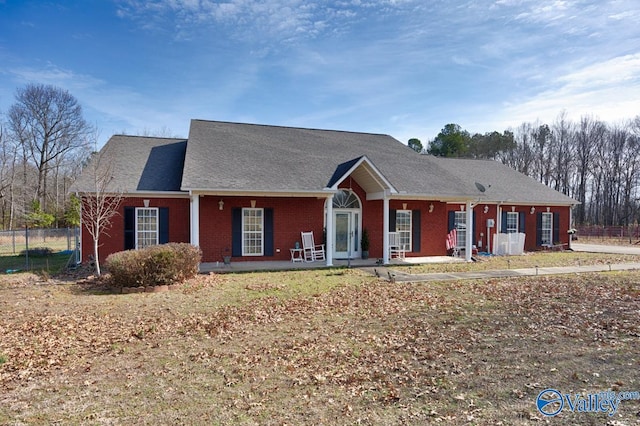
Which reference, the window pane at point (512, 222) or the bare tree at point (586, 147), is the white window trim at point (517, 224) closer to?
the window pane at point (512, 222)

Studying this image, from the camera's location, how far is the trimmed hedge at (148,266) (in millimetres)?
10102

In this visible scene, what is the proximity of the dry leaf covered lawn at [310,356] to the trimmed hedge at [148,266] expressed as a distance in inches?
27.5

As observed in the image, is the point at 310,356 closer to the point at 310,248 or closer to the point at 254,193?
the point at 254,193

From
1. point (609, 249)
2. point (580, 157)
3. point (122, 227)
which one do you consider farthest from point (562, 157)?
point (122, 227)

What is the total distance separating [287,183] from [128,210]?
6.16 metres

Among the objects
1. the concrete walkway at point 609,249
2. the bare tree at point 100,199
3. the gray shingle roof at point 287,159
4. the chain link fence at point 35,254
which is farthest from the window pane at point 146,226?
the concrete walkway at point 609,249

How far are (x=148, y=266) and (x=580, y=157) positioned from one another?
177 ft

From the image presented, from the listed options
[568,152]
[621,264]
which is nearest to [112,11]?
[621,264]

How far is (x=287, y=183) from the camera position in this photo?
14.9 m

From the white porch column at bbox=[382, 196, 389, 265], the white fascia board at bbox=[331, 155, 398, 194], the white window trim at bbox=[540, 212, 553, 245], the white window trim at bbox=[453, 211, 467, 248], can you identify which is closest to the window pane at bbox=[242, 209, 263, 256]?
the white fascia board at bbox=[331, 155, 398, 194]

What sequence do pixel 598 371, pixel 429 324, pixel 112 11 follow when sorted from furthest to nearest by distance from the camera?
pixel 112 11 < pixel 429 324 < pixel 598 371

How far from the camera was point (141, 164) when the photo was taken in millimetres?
16406

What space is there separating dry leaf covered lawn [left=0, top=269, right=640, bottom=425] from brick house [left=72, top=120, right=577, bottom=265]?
17.4 ft

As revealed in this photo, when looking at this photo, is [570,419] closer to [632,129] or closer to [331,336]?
[331,336]
